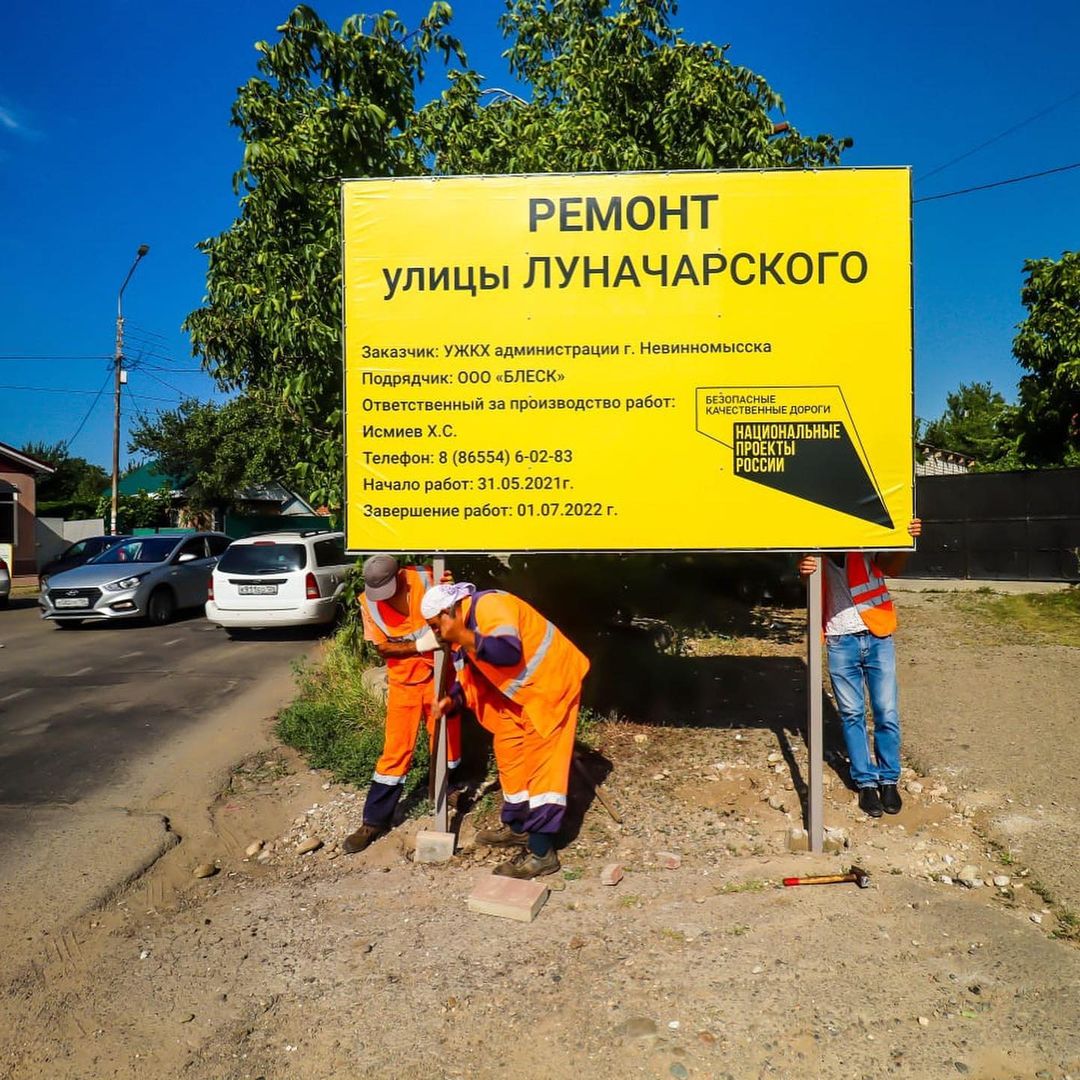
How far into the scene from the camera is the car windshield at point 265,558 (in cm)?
1184

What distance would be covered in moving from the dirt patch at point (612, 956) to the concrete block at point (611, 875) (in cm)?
6

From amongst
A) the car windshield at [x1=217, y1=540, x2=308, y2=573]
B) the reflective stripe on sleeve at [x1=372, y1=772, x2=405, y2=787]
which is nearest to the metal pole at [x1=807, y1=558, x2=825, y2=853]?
the reflective stripe on sleeve at [x1=372, y1=772, x2=405, y2=787]

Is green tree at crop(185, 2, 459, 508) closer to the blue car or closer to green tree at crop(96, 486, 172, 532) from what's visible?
the blue car

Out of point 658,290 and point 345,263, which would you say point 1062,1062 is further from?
point 345,263

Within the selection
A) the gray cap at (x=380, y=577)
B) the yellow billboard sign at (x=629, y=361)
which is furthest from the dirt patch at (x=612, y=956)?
the yellow billboard sign at (x=629, y=361)

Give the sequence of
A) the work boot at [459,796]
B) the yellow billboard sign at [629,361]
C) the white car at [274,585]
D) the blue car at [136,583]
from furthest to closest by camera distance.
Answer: the blue car at [136,583] → the white car at [274,585] → the work boot at [459,796] → the yellow billboard sign at [629,361]

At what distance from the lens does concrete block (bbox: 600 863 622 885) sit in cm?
400

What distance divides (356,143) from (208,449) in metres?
28.4

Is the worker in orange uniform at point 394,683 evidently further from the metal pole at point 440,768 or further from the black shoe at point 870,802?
the black shoe at point 870,802

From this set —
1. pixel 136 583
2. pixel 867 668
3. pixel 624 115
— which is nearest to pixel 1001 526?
pixel 624 115

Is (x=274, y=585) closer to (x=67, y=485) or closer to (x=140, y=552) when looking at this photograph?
(x=140, y=552)

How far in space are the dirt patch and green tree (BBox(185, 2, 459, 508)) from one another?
126 inches

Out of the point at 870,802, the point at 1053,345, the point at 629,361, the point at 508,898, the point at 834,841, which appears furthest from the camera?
the point at 1053,345

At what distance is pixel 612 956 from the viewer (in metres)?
3.33
